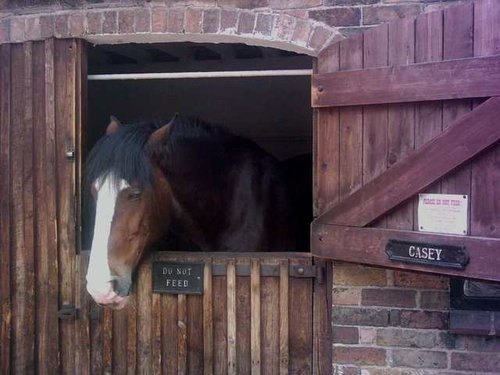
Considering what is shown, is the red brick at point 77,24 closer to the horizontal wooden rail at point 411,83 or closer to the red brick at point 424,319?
the horizontal wooden rail at point 411,83

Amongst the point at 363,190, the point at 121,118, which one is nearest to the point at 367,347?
the point at 363,190

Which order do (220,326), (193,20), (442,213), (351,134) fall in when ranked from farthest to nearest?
1. (220,326)
2. (193,20)
3. (351,134)
4. (442,213)

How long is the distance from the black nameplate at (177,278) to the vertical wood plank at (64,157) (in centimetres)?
49

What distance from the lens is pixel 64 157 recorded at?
341 cm

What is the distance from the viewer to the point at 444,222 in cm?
260

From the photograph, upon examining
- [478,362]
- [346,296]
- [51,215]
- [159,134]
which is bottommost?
[478,362]

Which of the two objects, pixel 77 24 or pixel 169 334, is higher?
pixel 77 24

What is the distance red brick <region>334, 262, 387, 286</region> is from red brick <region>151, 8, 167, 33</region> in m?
0.80

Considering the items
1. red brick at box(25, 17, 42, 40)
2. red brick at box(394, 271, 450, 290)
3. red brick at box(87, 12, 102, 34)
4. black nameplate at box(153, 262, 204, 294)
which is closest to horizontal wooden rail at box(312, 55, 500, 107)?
red brick at box(394, 271, 450, 290)

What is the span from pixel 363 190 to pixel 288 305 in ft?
2.71

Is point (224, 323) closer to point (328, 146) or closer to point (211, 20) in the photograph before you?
point (328, 146)

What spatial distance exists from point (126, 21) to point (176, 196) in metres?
1.00

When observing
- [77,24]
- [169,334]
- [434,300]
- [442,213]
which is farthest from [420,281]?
[77,24]

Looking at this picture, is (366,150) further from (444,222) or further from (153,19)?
(153,19)
